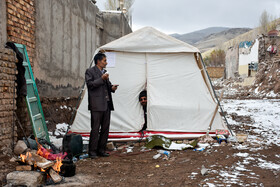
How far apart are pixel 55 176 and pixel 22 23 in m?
2.84

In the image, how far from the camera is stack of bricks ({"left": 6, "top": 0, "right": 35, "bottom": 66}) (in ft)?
14.1

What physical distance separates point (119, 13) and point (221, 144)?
7557 mm

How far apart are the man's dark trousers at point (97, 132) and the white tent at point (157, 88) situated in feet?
3.06

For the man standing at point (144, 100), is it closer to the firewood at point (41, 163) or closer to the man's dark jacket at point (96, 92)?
the man's dark jacket at point (96, 92)

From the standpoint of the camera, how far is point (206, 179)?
324cm

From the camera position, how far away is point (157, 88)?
5.65m

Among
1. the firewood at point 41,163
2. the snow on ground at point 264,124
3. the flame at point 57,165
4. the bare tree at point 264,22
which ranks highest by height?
the bare tree at point 264,22

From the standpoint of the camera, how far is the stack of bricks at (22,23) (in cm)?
429

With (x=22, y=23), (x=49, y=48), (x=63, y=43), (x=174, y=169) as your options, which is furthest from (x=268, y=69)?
(x=22, y=23)

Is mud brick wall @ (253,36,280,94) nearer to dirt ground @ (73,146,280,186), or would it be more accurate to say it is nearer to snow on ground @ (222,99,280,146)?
snow on ground @ (222,99,280,146)

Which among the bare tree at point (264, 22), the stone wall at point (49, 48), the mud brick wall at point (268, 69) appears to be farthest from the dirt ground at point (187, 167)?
the bare tree at point (264, 22)

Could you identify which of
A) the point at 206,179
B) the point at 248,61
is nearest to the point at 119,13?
the point at 206,179

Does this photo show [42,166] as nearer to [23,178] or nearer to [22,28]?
[23,178]

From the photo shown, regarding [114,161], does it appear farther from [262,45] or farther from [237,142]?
[262,45]
